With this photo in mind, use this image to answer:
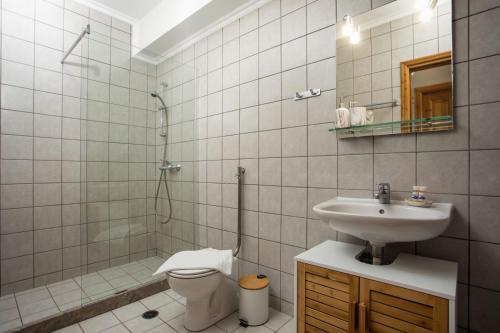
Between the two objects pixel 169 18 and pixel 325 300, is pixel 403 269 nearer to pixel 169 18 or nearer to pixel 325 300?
pixel 325 300

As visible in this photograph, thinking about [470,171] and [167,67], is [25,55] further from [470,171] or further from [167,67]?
[470,171]

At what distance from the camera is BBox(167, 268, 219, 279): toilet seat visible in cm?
155

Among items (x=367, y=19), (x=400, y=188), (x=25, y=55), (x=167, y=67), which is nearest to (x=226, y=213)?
(x=400, y=188)

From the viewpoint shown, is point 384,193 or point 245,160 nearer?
point 384,193

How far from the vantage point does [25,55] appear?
85.2 inches

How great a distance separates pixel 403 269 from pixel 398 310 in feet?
0.61

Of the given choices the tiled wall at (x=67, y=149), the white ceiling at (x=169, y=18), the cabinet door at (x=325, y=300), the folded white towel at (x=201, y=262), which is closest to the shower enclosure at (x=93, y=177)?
the tiled wall at (x=67, y=149)

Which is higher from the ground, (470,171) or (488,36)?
(488,36)

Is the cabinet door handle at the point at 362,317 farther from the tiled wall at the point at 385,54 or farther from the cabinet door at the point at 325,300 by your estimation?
the tiled wall at the point at 385,54

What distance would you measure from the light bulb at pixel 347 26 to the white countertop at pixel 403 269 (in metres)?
1.27

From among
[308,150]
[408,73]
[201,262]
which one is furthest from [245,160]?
[408,73]

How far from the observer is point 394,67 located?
1393 millimetres

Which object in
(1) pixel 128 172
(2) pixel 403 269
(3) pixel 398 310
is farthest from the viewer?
(1) pixel 128 172

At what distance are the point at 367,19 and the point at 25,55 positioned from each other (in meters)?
2.71
